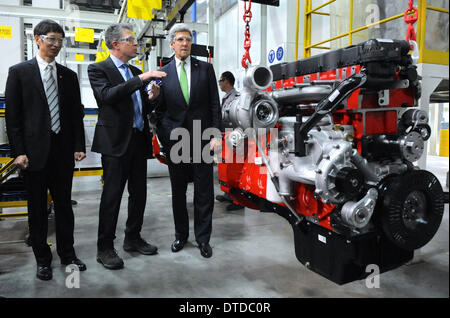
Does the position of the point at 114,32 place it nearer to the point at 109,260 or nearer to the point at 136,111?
the point at 136,111

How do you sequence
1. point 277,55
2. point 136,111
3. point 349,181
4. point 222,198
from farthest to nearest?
point 277,55 < point 222,198 < point 136,111 < point 349,181

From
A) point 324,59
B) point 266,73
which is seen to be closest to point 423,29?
point 324,59

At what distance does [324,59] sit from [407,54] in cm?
48

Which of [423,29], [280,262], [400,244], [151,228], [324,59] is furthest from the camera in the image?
[151,228]

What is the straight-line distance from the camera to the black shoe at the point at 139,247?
286cm

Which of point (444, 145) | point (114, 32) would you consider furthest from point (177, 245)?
point (444, 145)

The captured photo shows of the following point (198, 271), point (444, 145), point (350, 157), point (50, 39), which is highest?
point (50, 39)

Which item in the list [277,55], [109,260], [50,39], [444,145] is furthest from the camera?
[277,55]

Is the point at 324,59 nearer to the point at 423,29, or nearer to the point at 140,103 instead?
the point at 423,29

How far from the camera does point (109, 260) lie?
2600mm

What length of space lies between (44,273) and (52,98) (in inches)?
47.9

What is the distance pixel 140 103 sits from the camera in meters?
2.75

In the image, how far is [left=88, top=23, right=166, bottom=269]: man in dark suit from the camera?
2.52m

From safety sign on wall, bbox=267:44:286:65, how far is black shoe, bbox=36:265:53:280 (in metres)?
3.94
